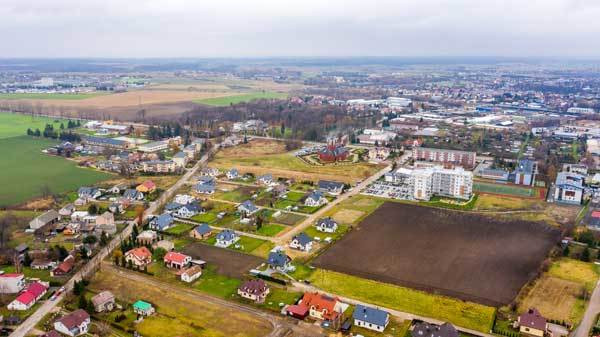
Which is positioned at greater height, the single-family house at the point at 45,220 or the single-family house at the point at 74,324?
the single-family house at the point at 45,220

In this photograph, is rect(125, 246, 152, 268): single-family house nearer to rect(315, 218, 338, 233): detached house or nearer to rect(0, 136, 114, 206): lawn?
rect(315, 218, 338, 233): detached house

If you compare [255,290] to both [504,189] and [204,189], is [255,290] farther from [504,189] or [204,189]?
[504,189]

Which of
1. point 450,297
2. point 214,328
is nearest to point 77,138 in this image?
point 214,328

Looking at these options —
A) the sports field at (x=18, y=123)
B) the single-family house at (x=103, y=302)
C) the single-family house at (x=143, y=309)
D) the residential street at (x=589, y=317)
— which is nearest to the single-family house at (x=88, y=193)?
the single-family house at (x=103, y=302)

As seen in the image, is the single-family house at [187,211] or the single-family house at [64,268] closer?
the single-family house at [64,268]

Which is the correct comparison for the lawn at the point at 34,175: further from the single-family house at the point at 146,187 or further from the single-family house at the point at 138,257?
the single-family house at the point at 138,257

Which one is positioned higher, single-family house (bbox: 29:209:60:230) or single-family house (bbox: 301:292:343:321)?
single-family house (bbox: 29:209:60:230)

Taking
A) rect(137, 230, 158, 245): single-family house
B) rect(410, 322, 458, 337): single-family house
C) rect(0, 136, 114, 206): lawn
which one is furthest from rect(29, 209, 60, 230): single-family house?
rect(410, 322, 458, 337): single-family house

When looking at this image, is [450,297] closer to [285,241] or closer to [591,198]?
[285,241]
